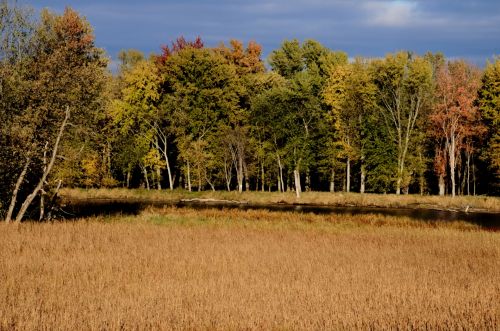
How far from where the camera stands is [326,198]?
2020 inches

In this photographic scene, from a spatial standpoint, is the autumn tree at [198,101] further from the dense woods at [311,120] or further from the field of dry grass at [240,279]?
the field of dry grass at [240,279]

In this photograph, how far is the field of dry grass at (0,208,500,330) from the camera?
30.2 ft

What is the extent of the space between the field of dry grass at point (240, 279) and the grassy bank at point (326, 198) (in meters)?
24.4

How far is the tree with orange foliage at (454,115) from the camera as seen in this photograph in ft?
163

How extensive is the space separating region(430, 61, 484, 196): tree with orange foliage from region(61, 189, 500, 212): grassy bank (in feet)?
8.38

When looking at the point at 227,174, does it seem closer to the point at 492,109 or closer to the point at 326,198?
the point at 326,198

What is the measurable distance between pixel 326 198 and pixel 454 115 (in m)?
14.7

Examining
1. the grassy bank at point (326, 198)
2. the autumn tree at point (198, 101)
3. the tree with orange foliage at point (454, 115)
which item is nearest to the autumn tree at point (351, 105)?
the grassy bank at point (326, 198)

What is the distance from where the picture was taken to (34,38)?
2466 centimetres

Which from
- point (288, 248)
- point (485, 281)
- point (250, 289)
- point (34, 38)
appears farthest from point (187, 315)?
point (34, 38)

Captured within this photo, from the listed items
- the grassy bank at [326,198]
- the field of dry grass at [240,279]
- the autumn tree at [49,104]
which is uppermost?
the autumn tree at [49,104]

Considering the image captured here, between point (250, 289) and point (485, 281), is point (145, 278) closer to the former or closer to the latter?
point (250, 289)

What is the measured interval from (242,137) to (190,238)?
3492 centimetres

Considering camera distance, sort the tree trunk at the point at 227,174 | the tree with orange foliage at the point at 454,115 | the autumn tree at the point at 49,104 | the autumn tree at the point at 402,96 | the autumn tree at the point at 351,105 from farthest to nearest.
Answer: the tree trunk at the point at 227,174 < the autumn tree at the point at 351,105 < the autumn tree at the point at 402,96 < the tree with orange foliage at the point at 454,115 < the autumn tree at the point at 49,104
